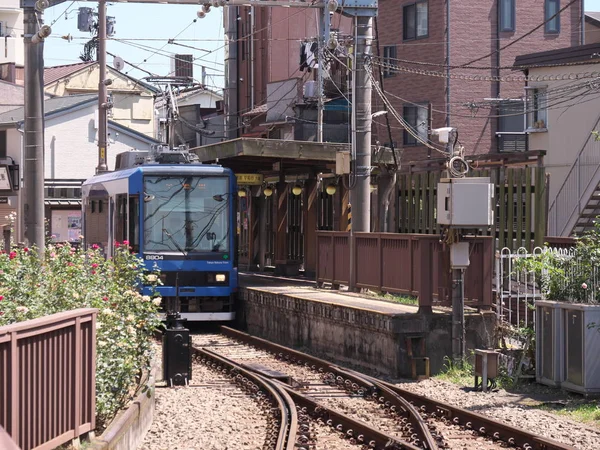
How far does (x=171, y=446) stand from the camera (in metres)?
10.7

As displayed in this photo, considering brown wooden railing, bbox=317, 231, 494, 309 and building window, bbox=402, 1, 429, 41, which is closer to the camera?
brown wooden railing, bbox=317, 231, 494, 309

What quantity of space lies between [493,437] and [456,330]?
5366 millimetres

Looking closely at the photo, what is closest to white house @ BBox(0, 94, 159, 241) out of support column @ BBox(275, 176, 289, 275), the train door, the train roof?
support column @ BBox(275, 176, 289, 275)

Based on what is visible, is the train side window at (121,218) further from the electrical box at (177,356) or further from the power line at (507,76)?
the electrical box at (177,356)

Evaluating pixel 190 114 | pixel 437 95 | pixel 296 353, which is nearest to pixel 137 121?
pixel 190 114

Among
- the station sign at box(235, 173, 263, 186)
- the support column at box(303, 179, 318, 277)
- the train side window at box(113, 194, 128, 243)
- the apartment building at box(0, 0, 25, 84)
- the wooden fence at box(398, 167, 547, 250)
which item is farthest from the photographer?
the apartment building at box(0, 0, 25, 84)

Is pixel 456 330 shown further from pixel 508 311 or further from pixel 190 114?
pixel 190 114

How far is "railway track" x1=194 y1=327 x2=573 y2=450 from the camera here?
10945mm

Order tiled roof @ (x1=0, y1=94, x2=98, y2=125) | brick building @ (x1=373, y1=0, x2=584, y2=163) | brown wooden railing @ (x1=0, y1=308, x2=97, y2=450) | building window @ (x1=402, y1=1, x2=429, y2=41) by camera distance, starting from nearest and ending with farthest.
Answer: brown wooden railing @ (x1=0, y1=308, x2=97, y2=450) → brick building @ (x1=373, y1=0, x2=584, y2=163) → building window @ (x1=402, y1=1, x2=429, y2=41) → tiled roof @ (x1=0, y1=94, x2=98, y2=125)

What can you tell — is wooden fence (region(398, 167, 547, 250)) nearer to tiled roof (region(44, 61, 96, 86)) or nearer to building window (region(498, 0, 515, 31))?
building window (region(498, 0, 515, 31))

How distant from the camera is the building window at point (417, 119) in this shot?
42250 mm

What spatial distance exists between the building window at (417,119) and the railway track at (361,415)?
24983 millimetres

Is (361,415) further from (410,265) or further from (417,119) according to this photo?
(417,119)

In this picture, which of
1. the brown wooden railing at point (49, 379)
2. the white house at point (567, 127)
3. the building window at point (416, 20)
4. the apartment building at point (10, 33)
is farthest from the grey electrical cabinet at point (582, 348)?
the apartment building at point (10, 33)
